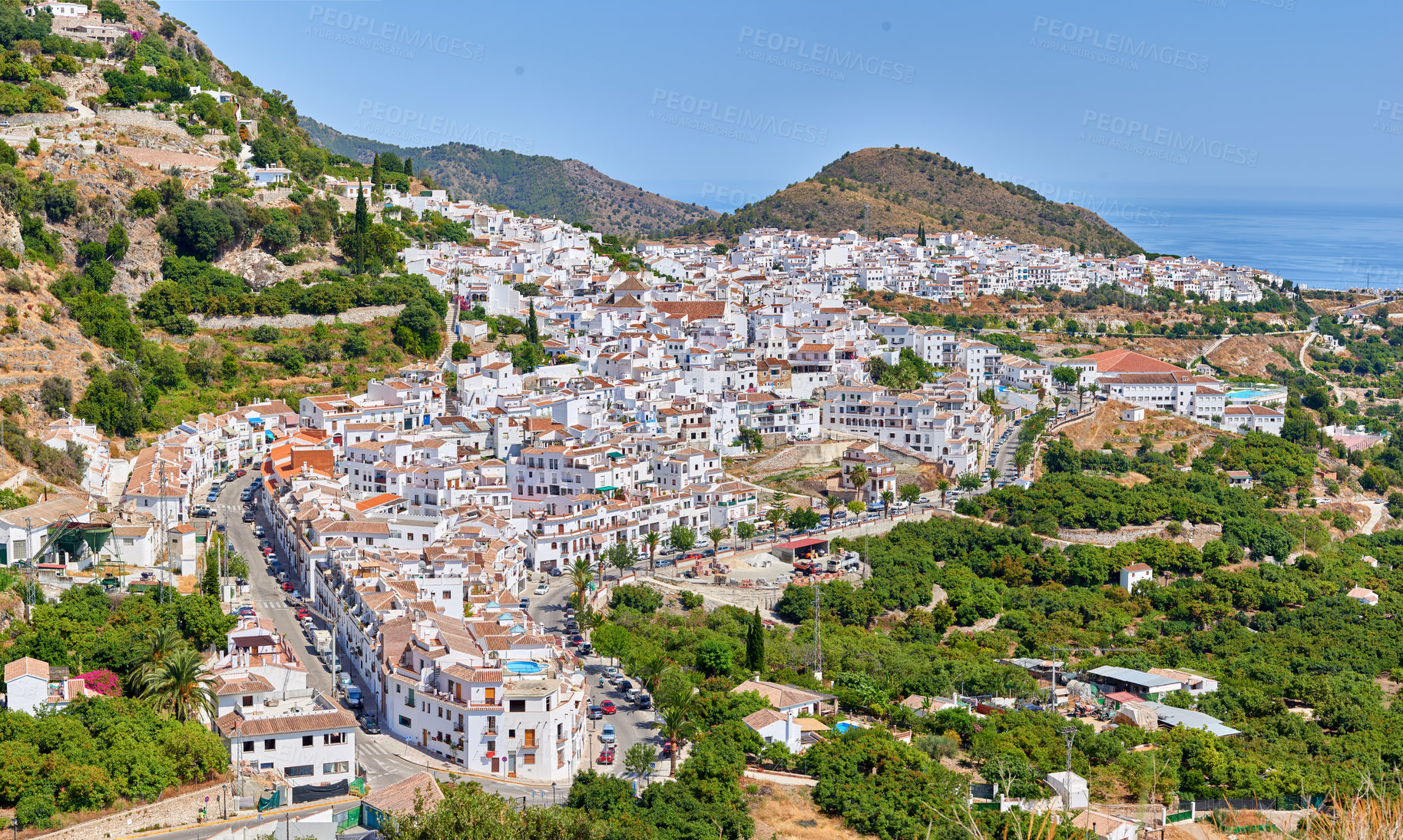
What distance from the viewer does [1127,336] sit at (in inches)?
2820

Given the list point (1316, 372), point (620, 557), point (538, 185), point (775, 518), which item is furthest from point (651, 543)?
point (538, 185)

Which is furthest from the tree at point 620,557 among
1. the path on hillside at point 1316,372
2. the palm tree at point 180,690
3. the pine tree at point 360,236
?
the path on hillside at point 1316,372

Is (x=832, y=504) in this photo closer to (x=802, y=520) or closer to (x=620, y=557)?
(x=802, y=520)

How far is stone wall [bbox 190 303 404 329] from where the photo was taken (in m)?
46.5

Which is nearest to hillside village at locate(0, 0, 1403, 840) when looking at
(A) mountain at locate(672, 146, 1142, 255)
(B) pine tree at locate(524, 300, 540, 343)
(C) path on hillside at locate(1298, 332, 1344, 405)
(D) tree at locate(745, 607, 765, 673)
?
(D) tree at locate(745, 607, 765, 673)

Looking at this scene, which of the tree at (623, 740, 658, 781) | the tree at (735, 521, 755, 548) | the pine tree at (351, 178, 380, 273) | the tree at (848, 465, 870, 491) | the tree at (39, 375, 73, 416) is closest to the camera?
the tree at (623, 740, 658, 781)

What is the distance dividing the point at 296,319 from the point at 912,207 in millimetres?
69711

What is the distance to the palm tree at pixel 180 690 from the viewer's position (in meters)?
20.5

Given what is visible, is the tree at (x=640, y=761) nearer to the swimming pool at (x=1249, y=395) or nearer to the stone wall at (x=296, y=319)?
the stone wall at (x=296, y=319)

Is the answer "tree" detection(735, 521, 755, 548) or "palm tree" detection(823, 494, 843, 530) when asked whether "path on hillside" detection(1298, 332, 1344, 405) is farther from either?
"tree" detection(735, 521, 755, 548)

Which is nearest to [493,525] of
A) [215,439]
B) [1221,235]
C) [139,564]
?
[139,564]

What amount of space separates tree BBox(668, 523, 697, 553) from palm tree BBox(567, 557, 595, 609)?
294cm

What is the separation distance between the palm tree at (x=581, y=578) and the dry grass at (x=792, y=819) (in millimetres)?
9030

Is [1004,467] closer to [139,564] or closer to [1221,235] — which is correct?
[139,564]
